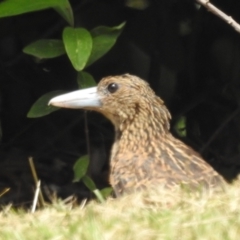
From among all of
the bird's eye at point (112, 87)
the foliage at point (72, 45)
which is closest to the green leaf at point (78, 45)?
the foliage at point (72, 45)

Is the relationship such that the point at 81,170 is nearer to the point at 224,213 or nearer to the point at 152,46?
the point at 152,46

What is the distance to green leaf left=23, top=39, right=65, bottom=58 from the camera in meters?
7.68

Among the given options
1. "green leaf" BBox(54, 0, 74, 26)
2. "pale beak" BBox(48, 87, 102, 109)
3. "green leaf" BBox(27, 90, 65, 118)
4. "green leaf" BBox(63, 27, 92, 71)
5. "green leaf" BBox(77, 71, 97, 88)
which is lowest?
"green leaf" BBox(27, 90, 65, 118)

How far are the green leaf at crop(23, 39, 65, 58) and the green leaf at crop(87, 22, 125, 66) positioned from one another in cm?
19

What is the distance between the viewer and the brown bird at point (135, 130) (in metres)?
7.45

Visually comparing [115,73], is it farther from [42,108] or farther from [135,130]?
[42,108]

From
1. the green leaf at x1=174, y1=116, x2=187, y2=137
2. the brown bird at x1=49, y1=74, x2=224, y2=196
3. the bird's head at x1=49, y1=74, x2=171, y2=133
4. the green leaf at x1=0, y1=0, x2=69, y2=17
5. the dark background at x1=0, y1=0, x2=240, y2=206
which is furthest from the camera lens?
the green leaf at x1=174, y1=116, x2=187, y2=137

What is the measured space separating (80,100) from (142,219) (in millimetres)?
2259

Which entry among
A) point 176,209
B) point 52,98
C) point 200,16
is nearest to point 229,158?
point 200,16

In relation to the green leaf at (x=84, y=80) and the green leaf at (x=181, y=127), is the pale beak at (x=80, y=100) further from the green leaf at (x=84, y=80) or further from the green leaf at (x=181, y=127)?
the green leaf at (x=181, y=127)

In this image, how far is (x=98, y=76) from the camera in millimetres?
8773

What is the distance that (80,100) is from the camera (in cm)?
793

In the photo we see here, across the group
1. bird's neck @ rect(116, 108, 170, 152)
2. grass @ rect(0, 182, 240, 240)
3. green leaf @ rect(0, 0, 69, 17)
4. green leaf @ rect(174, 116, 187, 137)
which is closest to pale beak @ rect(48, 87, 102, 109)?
bird's neck @ rect(116, 108, 170, 152)

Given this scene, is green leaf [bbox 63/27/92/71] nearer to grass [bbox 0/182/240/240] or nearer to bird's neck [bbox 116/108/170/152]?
bird's neck [bbox 116/108/170/152]
